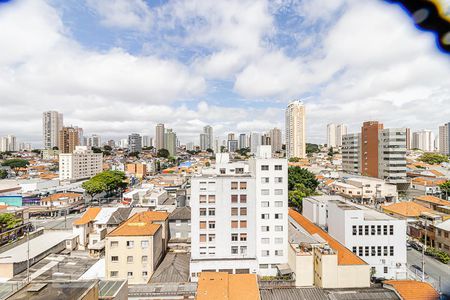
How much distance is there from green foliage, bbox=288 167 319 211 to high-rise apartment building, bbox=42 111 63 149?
77.8 meters

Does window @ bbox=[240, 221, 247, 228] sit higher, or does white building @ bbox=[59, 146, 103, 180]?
Answer: white building @ bbox=[59, 146, 103, 180]

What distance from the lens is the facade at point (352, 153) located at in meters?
40.0

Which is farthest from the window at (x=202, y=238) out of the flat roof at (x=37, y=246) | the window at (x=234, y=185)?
the flat roof at (x=37, y=246)

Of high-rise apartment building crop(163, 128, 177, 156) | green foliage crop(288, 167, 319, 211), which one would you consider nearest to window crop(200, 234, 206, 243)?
green foliage crop(288, 167, 319, 211)

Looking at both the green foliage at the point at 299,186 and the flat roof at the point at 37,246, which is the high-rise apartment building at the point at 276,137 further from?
the flat roof at the point at 37,246

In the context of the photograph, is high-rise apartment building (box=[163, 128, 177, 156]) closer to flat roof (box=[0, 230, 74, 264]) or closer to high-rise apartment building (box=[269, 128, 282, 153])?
high-rise apartment building (box=[269, 128, 282, 153])

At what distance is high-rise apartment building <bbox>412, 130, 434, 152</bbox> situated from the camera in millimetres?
91500

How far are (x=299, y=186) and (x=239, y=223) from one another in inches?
591

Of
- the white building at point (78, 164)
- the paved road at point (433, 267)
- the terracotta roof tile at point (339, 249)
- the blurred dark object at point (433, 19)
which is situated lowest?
the paved road at point (433, 267)

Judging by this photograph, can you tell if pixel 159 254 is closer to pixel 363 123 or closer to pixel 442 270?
pixel 442 270

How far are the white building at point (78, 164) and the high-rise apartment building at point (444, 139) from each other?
8832cm

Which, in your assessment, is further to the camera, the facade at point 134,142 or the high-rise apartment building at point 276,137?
the facade at point 134,142

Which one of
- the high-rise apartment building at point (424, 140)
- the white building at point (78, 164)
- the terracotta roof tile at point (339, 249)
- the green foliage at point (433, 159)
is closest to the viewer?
the terracotta roof tile at point (339, 249)

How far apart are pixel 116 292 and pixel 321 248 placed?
8662 mm
